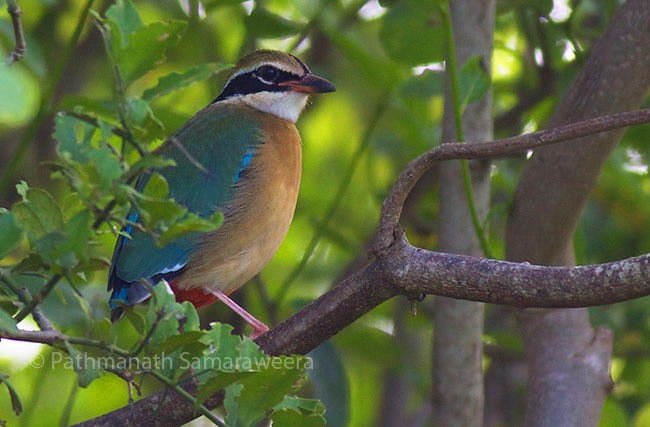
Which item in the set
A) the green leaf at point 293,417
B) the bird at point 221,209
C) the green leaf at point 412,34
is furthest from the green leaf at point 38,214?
the green leaf at point 412,34

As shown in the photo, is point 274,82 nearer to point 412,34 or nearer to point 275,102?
point 275,102

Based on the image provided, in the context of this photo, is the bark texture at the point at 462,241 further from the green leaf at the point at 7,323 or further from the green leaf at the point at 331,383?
the green leaf at the point at 7,323

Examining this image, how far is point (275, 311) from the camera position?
491 cm

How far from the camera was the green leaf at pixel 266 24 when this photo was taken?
4.52m

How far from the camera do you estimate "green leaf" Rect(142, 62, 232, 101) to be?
220 centimetres

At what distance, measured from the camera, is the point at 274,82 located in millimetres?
4762

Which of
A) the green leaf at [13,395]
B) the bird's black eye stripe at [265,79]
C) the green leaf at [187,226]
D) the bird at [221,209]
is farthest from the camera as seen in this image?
the bird's black eye stripe at [265,79]

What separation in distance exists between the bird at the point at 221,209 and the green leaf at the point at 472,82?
96 cm

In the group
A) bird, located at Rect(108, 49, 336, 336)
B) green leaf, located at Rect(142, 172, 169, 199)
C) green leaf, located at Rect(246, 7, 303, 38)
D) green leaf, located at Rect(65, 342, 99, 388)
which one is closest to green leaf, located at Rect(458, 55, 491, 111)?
bird, located at Rect(108, 49, 336, 336)

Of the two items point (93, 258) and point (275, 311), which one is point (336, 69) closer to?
point (275, 311)

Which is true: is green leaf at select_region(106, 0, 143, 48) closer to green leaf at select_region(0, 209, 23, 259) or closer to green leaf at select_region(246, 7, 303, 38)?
green leaf at select_region(0, 209, 23, 259)

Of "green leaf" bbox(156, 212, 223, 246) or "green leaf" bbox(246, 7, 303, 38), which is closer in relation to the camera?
"green leaf" bbox(156, 212, 223, 246)

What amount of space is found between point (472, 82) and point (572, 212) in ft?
2.18

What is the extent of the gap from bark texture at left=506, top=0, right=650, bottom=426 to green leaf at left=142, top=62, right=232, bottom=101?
6.37 ft
